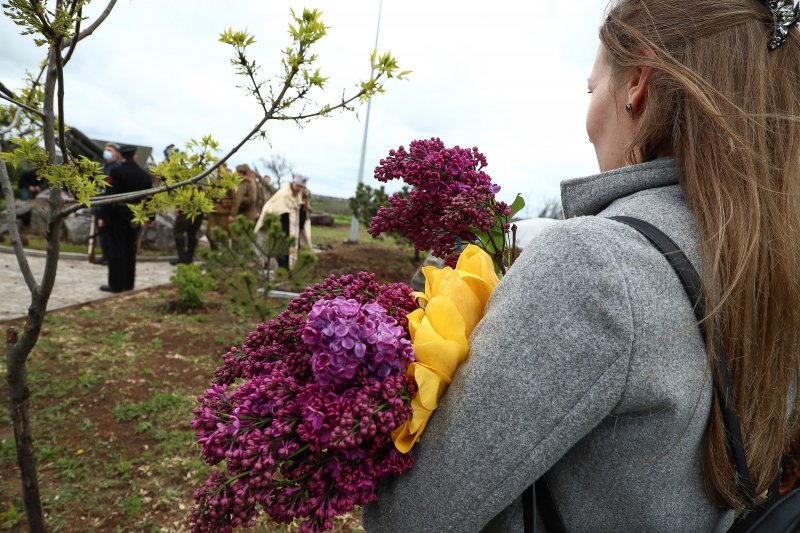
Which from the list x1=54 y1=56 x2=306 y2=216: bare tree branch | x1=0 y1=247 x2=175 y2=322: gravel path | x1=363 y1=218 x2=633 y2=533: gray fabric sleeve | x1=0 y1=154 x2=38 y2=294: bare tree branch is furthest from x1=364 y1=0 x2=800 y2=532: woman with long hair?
x1=0 y1=247 x2=175 y2=322: gravel path

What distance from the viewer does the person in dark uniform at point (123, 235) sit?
23.9 ft

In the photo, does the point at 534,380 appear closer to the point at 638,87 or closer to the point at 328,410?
the point at 328,410

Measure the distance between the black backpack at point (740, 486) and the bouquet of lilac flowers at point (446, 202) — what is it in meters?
0.42

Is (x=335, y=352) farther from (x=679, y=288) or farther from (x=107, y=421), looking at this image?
(x=107, y=421)

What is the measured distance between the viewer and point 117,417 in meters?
3.86

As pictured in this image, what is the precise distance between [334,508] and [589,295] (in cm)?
57

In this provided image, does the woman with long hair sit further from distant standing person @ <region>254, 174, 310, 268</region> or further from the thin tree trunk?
distant standing person @ <region>254, 174, 310, 268</region>

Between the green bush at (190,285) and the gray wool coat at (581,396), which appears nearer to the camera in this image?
the gray wool coat at (581,396)

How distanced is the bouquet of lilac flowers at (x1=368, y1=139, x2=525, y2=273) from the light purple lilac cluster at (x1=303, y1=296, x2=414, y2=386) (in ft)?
1.40

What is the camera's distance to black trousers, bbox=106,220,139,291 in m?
7.51

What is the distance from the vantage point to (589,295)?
0.77m

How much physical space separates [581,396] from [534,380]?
76mm

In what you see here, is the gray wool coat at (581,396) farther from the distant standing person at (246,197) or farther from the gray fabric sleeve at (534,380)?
the distant standing person at (246,197)

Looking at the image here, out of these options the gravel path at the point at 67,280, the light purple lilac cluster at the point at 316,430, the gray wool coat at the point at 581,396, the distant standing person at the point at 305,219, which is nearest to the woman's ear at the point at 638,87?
the gray wool coat at the point at 581,396
